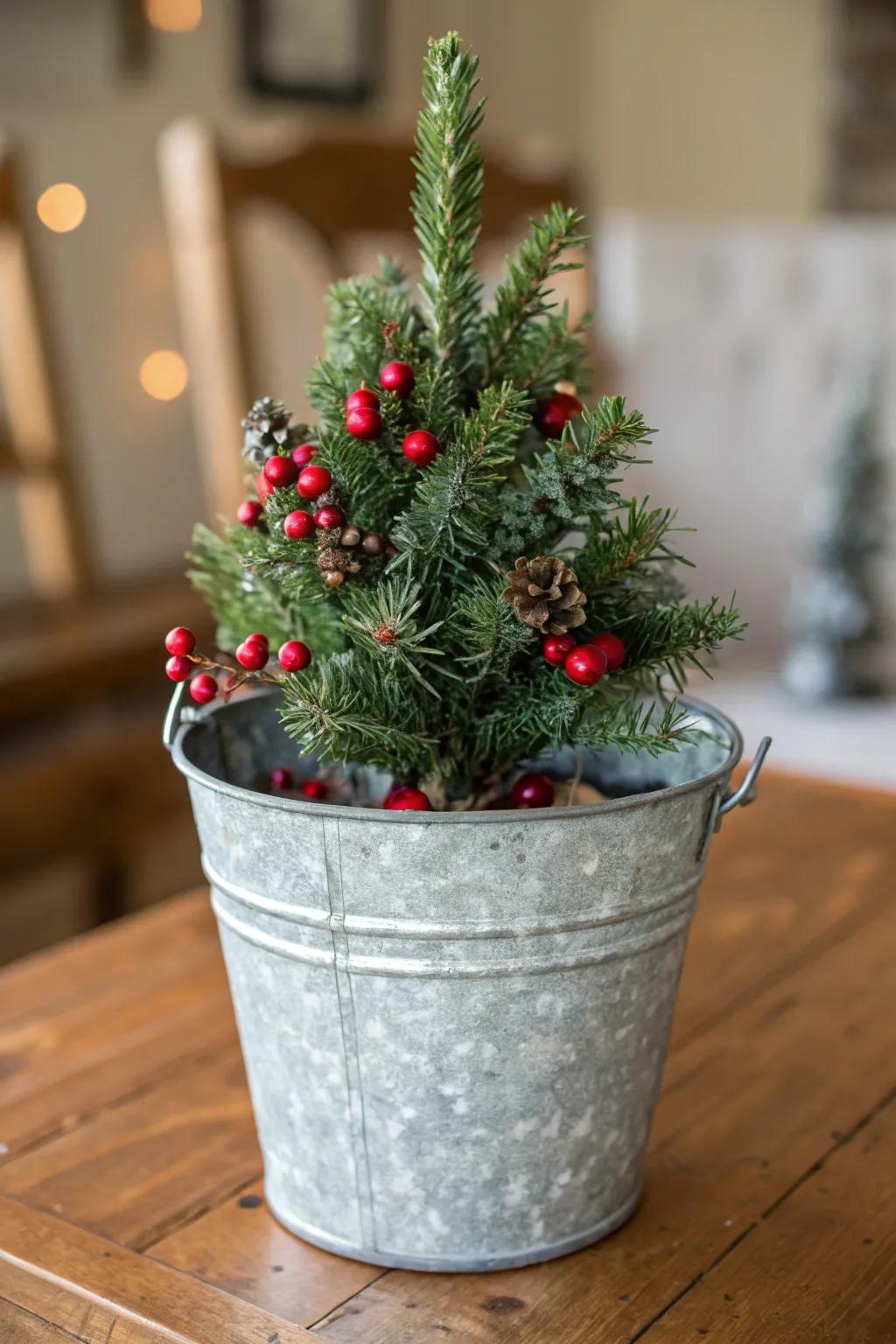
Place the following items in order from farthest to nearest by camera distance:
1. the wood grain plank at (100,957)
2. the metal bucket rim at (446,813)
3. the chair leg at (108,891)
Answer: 1. the chair leg at (108,891)
2. the wood grain plank at (100,957)
3. the metal bucket rim at (446,813)

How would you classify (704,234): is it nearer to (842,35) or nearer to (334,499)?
(842,35)

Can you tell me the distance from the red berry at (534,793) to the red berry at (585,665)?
10 centimetres

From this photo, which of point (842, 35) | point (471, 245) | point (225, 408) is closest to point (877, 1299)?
point (471, 245)

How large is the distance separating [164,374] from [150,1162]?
6.81ft

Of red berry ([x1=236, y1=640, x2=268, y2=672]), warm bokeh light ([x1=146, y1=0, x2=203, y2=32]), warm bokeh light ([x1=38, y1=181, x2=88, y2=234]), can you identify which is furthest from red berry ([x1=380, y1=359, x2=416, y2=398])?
warm bokeh light ([x1=146, y1=0, x2=203, y2=32])

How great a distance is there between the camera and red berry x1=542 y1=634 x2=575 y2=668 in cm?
49

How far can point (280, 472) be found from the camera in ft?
1.60

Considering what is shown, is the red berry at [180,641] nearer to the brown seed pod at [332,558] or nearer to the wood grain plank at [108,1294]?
the brown seed pod at [332,558]

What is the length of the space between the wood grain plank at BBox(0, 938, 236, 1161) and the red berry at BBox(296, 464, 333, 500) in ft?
1.14

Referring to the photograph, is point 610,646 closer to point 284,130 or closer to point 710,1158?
point 710,1158

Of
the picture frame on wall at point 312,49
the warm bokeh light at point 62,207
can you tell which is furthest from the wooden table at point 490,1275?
the picture frame on wall at point 312,49

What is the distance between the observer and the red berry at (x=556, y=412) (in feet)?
1.79

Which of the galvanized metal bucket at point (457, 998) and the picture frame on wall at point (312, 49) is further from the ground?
the picture frame on wall at point (312, 49)

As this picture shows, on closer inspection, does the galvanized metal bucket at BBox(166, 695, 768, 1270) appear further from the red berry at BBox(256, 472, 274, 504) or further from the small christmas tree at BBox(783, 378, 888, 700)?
the small christmas tree at BBox(783, 378, 888, 700)
